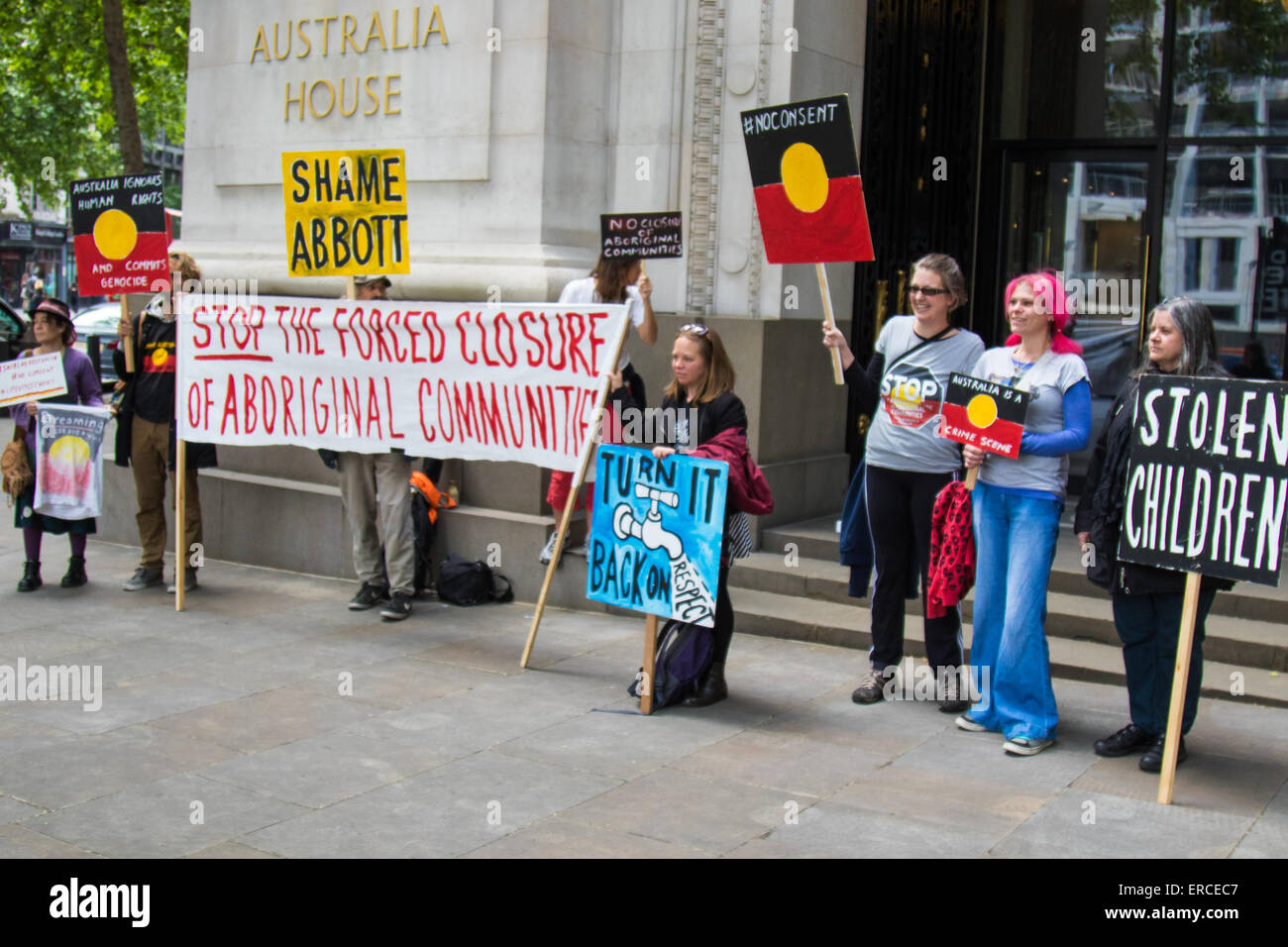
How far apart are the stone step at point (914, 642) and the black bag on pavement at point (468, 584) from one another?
1614mm

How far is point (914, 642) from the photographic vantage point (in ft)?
24.6

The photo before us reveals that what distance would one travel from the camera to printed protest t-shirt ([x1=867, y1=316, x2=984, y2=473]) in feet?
21.2

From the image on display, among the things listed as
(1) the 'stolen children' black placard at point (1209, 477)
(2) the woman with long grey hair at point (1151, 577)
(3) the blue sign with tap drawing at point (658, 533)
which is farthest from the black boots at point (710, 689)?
(1) the 'stolen children' black placard at point (1209, 477)

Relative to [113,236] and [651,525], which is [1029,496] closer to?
[651,525]

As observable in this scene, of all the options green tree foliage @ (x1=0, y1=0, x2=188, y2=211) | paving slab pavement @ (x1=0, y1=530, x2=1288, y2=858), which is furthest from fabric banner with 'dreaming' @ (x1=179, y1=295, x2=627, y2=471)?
green tree foliage @ (x1=0, y1=0, x2=188, y2=211)

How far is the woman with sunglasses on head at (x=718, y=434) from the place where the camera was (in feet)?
21.4

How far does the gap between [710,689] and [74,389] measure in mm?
5150

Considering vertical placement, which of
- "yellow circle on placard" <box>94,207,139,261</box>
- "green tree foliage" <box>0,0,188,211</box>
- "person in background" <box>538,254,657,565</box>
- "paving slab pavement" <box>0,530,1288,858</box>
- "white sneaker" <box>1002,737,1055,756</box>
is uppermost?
"green tree foliage" <box>0,0,188,211</box>

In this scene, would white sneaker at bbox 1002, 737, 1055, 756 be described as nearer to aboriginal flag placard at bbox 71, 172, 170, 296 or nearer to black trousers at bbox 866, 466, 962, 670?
black trousers at bbox 866, 466, 962, 670

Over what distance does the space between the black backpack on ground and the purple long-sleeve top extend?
4738 millimetres

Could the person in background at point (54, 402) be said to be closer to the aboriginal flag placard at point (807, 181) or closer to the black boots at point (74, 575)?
the black boots at point (74, 575)
